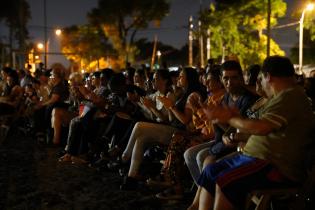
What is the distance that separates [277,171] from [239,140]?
0.61m

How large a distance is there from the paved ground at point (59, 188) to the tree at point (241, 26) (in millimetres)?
18486

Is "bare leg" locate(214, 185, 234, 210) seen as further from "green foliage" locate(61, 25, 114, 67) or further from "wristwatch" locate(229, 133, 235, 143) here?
"green foliage" locate(61, 25, 114, 67)

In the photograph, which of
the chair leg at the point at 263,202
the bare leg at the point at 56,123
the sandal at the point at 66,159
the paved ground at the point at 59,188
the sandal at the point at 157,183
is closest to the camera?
the chair leg at the point at 263,202

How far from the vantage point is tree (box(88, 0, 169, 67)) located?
4112 centimetres

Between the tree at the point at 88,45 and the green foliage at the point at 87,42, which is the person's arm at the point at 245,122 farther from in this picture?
the green foliage at the point at 87,42

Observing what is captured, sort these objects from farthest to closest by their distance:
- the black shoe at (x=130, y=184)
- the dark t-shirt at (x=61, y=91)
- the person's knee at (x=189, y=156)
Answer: the dark t-shirt at (x=61, y=91), the black shoe at (x=130, y=184), the person's knee at (x=189, y=156)

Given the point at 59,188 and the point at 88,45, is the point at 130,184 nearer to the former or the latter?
the point at 59,188

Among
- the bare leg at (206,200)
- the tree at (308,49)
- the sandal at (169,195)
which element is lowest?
the sandal at (169,195)

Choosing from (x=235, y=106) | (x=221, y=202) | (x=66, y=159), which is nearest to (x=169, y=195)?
(x=235, y=106)

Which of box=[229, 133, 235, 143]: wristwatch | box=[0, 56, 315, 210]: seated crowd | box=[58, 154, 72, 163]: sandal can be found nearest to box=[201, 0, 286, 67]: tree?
box=[0, 56, 315, 210]: seated crowd

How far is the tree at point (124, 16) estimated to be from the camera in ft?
135

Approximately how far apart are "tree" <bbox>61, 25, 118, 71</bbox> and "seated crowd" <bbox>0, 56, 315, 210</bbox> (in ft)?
109

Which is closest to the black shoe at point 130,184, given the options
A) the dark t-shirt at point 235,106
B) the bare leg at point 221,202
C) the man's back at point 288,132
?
the dark t-shirt at point 235,106

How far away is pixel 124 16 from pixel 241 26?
1866 centimetres
